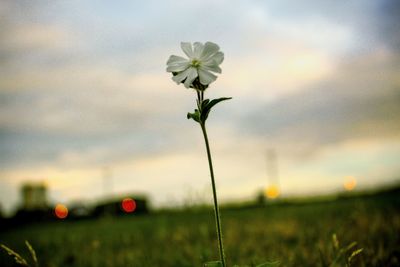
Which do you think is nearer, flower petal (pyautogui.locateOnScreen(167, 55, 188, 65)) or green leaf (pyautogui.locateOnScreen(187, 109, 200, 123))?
green leaf (pyautogui.locateOnScreen(187, 109, 200, 123))

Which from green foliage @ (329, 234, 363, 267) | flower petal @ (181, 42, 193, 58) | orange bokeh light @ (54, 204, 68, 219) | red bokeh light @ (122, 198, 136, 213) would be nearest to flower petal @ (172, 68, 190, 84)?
flower petal @ (181, 42, 193, 58)

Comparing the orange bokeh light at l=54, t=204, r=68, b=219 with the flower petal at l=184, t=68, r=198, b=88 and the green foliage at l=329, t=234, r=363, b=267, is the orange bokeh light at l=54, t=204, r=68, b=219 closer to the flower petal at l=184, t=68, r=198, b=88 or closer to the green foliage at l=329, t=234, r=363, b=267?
the green foliage at l=329, t=234, r=363, b=267

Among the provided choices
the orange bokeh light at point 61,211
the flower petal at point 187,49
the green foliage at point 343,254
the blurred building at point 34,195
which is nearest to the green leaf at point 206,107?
the flower petal at point 187,49

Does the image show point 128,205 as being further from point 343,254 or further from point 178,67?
point 178,67

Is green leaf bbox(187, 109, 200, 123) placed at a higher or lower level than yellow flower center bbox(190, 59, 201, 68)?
lower

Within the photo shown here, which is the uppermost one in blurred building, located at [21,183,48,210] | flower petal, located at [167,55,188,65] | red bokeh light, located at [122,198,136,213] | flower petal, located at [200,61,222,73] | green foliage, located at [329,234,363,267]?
blurred building, located at [21,183,48,210]

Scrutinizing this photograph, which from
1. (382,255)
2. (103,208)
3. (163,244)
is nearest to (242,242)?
(163,244)
